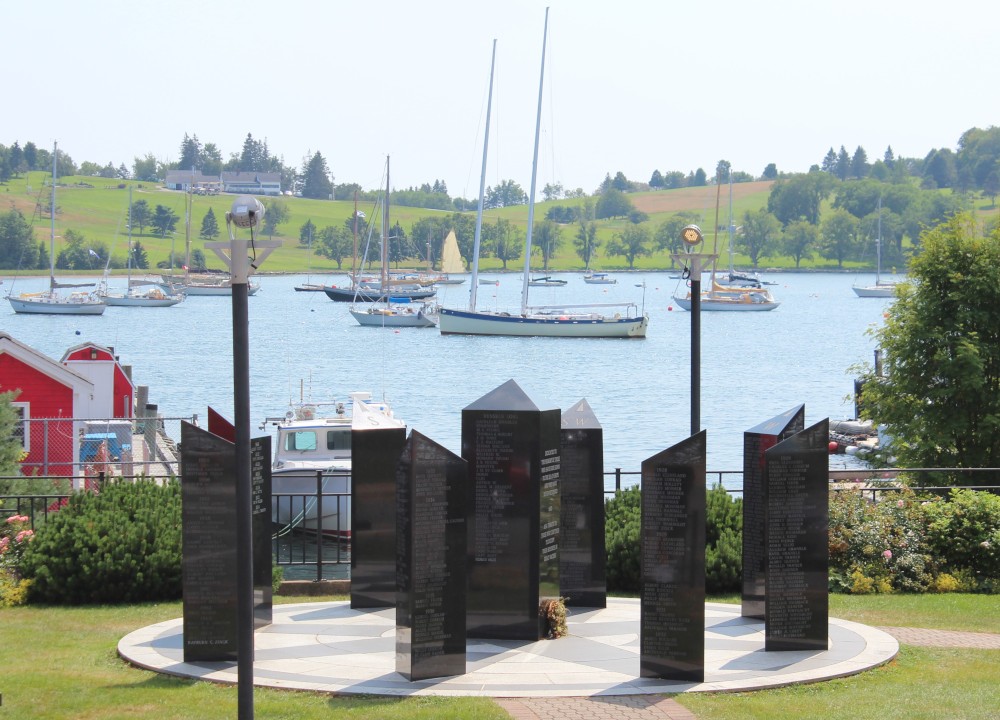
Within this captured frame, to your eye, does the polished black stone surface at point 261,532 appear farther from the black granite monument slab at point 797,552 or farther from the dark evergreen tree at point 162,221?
the dark evergreen tree at point 162,221

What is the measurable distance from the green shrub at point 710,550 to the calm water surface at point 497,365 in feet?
73.0

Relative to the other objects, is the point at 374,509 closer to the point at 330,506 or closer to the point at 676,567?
the point at 676,567

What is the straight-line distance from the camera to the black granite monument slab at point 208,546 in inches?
439

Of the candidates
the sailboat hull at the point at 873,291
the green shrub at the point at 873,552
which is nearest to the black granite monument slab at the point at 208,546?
the green shrub at the point at 873,552

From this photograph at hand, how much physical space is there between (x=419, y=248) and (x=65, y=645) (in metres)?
189

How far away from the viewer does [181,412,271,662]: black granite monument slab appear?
11148 mm

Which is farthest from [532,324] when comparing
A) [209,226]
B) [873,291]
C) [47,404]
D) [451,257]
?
[209,226]

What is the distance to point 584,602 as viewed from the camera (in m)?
13.6

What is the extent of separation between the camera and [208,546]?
1124 cm

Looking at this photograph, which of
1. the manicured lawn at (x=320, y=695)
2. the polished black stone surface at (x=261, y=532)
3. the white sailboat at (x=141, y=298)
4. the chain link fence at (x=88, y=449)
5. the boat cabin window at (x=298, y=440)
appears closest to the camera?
the manicured lawn at (x=320, y=695)

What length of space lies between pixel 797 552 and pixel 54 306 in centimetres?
11817

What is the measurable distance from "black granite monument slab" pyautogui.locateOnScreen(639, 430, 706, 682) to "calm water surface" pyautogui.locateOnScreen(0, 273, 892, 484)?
1049 inches

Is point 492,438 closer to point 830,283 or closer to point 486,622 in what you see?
point 486,622

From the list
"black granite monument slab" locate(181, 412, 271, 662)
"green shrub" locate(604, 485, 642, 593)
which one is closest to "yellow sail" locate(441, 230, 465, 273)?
"green shrub" locate(604, 485, 642, 593)
